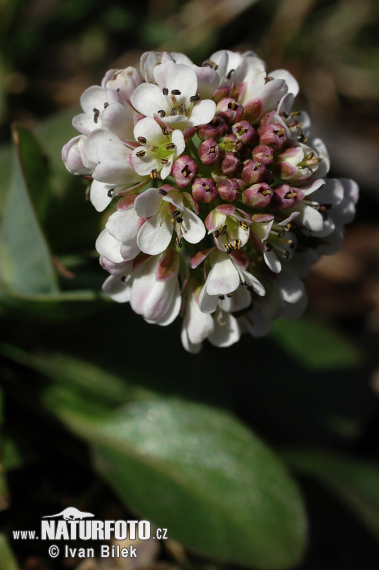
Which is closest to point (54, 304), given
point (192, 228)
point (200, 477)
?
point (192, 228)

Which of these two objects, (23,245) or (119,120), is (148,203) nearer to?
(119,120)

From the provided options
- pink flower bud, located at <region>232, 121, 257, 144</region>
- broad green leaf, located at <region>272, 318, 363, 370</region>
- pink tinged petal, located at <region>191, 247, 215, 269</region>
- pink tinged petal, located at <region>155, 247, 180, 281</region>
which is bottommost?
broad green leaf, located at <region>272, 318, 363, 370</region>

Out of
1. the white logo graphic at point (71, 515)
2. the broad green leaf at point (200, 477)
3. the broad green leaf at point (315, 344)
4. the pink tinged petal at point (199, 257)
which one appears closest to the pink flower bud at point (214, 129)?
the pink tinged petal at point (199, 257)

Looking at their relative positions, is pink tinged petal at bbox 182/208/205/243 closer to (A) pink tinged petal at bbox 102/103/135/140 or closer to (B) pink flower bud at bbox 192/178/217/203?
(B) pink flower bud at bbox 192/178/217/203

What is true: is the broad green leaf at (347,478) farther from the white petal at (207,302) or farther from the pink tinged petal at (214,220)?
the pink tinged petal at (214,220)

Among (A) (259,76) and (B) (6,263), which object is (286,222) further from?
(B) (6,263)

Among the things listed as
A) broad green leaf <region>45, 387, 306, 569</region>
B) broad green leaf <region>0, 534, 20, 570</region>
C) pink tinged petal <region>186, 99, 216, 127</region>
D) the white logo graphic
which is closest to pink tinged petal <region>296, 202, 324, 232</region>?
pink tinged petal <region>186, 99, 216, 127</region>
